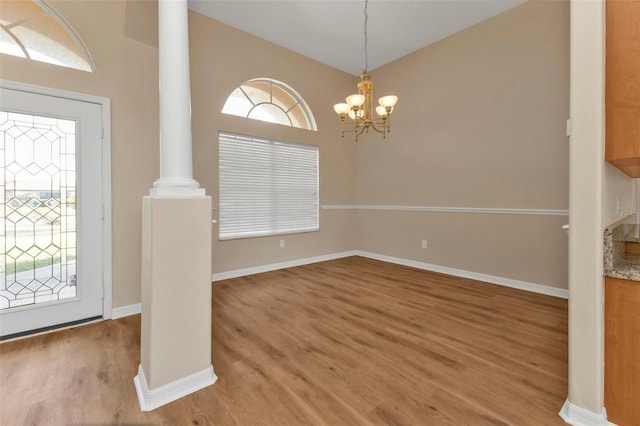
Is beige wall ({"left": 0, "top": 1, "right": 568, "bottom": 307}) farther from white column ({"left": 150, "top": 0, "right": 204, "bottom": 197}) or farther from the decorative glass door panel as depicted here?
white column ({"left": 150, "top": 0, "right": 204, "bottom": 197})

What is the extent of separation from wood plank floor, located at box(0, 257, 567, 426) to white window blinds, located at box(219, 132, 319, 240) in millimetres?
1405

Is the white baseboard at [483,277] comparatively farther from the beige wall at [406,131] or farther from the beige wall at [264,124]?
the beige wall at [264,124]

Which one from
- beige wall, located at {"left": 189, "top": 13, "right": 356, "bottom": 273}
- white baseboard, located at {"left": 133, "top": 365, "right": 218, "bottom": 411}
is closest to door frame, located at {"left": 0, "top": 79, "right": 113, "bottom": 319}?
beige wall, located at {"left": 189, "top": 13, "right": 356, "bottom": 273}

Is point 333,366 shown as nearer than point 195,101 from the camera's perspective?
Yes

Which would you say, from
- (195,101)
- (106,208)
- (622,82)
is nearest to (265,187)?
(195,101)

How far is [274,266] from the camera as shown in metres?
4.54

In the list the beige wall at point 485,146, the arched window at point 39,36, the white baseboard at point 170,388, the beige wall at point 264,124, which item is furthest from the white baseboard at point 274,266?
the arched window at point 39,36

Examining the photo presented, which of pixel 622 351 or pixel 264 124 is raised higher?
pixel 264 124

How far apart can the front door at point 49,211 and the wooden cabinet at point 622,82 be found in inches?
147

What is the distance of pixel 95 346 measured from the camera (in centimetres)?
227

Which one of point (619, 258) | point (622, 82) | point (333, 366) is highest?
point (622, 82)

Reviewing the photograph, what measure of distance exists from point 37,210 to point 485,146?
16.3 ft

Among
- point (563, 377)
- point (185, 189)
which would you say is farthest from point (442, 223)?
point (185, 189)

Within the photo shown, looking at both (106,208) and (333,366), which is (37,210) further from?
(333,366)
